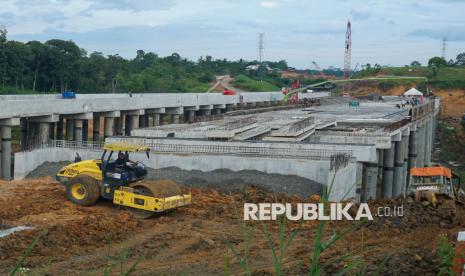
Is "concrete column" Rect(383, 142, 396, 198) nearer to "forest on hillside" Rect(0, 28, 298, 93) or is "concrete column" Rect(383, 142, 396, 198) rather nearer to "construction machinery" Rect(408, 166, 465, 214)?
"construction machinery" Rect(408, 166, 465, 214)

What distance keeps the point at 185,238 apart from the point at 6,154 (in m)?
18.3

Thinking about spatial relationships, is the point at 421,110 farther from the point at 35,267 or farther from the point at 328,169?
the point at 35,267

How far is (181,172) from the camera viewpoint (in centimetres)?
2253

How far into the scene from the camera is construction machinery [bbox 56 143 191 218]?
16391 mm

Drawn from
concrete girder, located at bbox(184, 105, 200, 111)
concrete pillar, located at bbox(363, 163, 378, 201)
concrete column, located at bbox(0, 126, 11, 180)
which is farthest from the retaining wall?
concrete girder, located at bbox(184, 105, 200, 111)

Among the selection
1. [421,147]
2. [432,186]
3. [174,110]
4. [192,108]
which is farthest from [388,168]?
[192,108]

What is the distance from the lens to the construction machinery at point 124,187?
53.8 ft

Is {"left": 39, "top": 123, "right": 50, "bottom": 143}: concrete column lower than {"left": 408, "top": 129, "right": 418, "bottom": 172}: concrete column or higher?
higher

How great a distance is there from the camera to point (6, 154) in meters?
30.0

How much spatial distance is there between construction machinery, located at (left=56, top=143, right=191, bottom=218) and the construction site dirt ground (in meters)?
0.35

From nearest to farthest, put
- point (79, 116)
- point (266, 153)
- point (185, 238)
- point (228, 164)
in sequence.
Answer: point (185, 238)
point (228, 164)
point (266, 153)
point (79, 116)

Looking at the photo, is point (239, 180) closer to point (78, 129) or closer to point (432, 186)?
point (432, 186)

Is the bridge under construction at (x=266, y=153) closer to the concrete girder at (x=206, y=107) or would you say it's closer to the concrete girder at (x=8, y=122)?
the concrete girder at (x=8, y=122)

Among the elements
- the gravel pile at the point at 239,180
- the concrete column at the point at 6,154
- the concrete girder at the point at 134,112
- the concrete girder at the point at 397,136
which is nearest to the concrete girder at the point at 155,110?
the concrete girder at the point at 134,112
